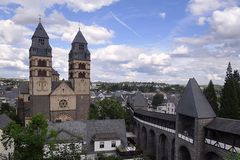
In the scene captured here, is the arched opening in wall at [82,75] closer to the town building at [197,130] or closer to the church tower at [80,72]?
the church tower at [80,72]

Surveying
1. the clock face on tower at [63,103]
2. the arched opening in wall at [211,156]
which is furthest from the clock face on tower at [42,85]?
the arched opening in wall at [211,156]

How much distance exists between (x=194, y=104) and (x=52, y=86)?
120ft

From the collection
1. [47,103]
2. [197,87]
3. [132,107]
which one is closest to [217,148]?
[197,87]

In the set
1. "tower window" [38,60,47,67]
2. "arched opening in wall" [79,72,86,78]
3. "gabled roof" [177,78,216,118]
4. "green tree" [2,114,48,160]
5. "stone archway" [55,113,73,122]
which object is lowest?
"stone archway" [55,113,73,122]

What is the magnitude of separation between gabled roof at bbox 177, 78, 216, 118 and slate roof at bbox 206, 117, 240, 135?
123cm

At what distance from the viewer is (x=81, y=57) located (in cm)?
6175

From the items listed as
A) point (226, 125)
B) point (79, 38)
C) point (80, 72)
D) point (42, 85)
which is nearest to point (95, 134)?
point (226, 125)

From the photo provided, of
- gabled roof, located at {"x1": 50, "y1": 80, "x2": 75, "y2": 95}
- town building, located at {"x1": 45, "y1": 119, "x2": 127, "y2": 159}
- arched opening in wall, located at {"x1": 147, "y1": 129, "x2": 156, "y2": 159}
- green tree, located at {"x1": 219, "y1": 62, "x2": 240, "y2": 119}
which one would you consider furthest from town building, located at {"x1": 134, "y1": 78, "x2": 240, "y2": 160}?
gabled roof, located at {"x1": 50, "y1": 80, "x2": 75, "y2": 95}

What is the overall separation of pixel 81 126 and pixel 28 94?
23.9 m

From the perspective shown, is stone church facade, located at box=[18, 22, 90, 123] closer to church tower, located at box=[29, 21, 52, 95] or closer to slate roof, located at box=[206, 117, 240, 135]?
church tower, located at box=[29, 21, 52, 95]

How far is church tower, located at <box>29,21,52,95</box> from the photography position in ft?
186

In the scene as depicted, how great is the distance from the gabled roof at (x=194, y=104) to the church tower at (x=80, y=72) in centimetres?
3160

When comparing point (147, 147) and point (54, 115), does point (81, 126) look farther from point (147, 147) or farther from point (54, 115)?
point (54, 115)

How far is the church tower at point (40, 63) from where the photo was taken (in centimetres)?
5659
